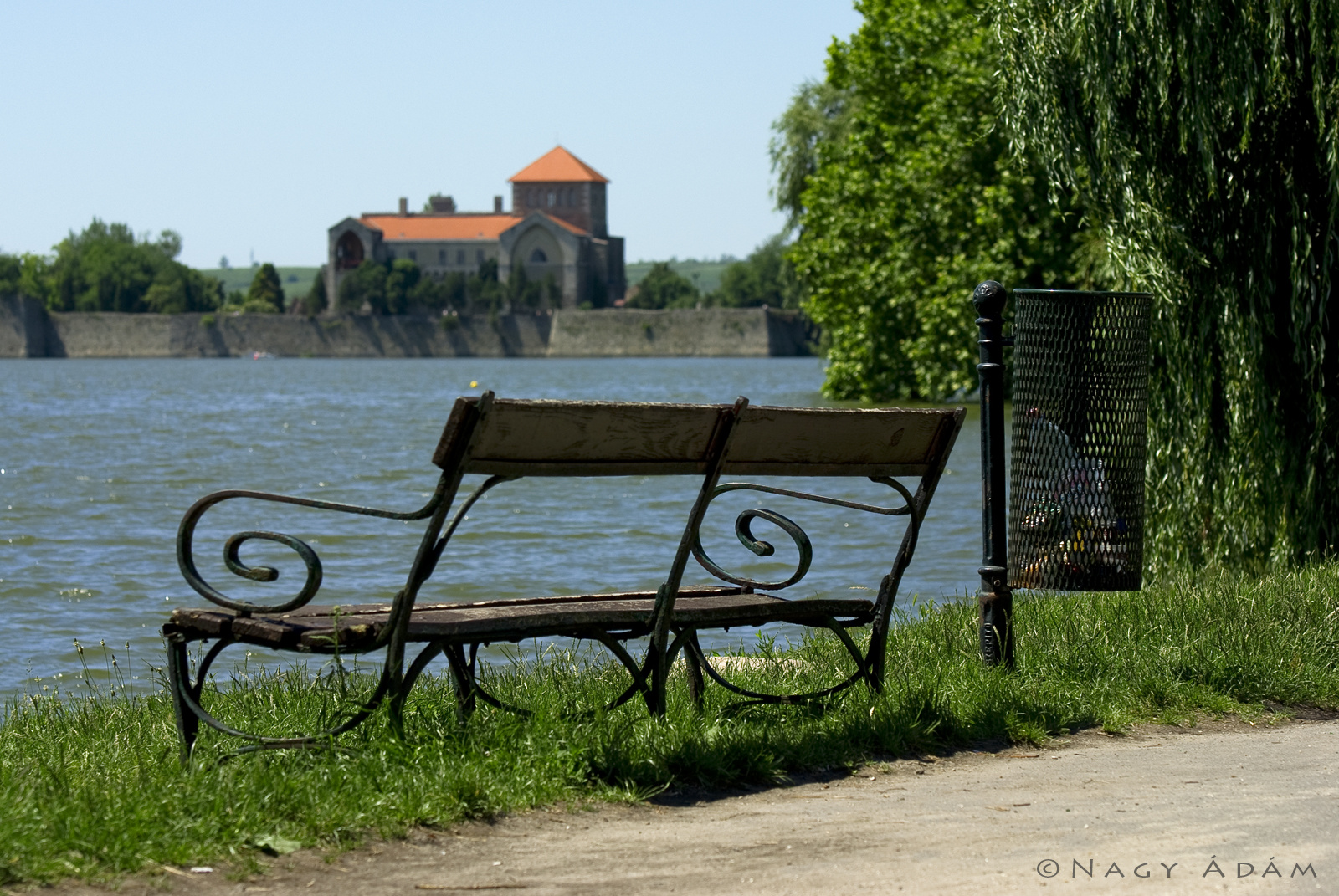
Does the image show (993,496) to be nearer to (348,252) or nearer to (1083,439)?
(1083,439)

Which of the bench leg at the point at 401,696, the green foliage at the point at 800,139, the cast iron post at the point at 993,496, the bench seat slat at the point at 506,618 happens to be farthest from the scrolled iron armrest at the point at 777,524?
the green foliage at the point at 800,139

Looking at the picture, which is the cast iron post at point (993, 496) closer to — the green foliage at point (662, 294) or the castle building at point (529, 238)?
the castle building at point (529, 238)

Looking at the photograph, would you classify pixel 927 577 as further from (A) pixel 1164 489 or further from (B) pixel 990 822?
(B) pixel 990 822

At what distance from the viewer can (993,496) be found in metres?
5.62

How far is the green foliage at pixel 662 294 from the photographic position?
152 m

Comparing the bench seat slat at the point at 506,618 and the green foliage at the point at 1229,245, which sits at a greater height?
the green foliage at the point at 1229,245

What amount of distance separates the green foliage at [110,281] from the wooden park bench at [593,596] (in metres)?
146

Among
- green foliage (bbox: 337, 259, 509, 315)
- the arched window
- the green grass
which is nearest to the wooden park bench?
the green grass

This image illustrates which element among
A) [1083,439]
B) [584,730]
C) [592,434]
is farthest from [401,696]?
[1083,439]

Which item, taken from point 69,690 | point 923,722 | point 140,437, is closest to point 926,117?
point 140,437

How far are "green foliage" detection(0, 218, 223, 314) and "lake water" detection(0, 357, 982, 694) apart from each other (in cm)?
11119

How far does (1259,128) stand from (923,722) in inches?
201

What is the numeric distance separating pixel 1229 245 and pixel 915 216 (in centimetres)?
2334

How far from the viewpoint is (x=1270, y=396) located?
28.4 feet
